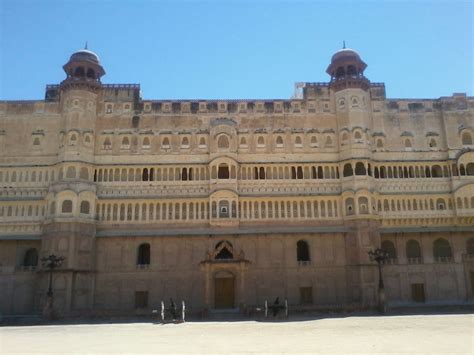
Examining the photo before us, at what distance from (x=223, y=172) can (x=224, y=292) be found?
11532 millimetres

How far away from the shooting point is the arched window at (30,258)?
142ft

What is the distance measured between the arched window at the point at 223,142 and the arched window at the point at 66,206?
15.1 meters

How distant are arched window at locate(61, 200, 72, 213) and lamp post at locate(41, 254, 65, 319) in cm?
435

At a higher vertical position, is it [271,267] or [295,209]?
[295,209]

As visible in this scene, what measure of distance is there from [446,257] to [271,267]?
16.8m

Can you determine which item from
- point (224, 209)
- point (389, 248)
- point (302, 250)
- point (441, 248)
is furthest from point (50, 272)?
point (441, 248)

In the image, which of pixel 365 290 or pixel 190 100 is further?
pixel 190 100

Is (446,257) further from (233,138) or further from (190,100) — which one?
(190,100)

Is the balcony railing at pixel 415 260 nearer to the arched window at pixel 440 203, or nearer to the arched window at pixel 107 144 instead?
the arched window at pixel 440 203

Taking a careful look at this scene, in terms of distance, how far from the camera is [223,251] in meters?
42.5

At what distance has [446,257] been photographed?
4372 centimetres

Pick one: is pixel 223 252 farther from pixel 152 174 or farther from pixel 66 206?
pixel 66 206

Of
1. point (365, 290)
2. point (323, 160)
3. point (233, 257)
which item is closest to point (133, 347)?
point (233, 257)

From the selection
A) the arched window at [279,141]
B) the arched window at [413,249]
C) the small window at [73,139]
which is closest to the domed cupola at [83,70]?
the small window at [73,139]
